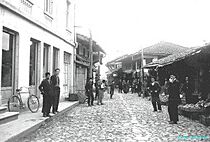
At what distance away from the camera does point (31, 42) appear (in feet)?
38.5

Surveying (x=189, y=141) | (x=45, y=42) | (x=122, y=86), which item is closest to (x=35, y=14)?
(x=45, y=42)

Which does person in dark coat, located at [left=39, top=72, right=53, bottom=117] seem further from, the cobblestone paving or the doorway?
the doorway

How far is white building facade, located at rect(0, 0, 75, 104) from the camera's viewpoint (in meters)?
9.31

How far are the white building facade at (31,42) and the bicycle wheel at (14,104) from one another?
0.31 m

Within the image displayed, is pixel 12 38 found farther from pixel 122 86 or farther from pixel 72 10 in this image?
pixel 122 86

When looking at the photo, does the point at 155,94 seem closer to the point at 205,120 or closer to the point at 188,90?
the point at 188,90

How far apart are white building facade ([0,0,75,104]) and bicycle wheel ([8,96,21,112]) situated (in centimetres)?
31

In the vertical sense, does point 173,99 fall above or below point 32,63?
below

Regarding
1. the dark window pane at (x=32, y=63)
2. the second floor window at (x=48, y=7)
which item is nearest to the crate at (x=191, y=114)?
the dark window pane at (x=32, y=63)

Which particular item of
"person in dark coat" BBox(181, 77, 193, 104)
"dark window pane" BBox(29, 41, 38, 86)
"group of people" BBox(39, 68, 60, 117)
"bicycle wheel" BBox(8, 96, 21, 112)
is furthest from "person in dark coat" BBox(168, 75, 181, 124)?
"dark window pane" BBox(29, 41, 38, 86)

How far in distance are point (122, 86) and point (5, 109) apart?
25064mm

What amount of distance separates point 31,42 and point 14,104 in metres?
3.40

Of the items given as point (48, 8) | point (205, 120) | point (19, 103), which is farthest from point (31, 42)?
point (205, 120)

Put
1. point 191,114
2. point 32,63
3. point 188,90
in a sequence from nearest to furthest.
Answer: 1. point 191,114
2. point 32,63
3. point 188,90
